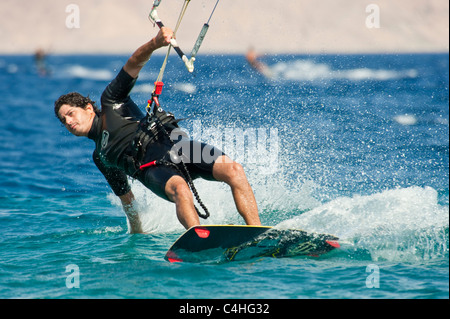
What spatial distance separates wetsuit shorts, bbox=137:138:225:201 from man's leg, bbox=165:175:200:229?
0.14 m

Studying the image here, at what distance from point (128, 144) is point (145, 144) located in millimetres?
206

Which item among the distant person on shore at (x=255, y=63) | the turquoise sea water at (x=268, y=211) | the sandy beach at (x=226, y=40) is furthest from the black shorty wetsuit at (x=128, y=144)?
the sandy beach at (x=226, y=40)

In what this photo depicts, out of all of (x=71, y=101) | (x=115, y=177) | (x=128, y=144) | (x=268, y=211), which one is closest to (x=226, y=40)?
(x=268, y=211)

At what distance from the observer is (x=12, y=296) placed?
5.07 m

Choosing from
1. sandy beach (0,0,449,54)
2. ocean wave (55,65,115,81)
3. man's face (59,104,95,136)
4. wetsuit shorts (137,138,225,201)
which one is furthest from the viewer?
sandy beach (0,0,449,54)

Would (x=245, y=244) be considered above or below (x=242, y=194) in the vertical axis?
below

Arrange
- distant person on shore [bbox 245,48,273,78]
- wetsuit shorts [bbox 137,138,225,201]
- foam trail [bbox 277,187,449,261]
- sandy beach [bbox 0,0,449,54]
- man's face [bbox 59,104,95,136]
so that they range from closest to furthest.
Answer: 1. foam trail [bbox 277,187,449,261]
2. wetsuit shorts [bbox 137,138,225,201]
3. man's face [bbox 59,104,95,136]
4. distant person on shore [bbox 245,48,273,78]
5. sandy beach [bbox 0,0,449,54]

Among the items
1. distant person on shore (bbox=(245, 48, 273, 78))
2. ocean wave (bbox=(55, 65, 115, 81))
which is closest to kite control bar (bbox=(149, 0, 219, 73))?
distant person on shore (bbox=(245, 48, 273, 78))

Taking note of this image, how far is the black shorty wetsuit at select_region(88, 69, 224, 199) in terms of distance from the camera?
5.86 m

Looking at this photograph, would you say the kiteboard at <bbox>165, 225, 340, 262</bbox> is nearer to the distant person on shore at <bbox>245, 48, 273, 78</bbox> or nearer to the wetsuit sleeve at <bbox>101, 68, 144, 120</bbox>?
the wetsuit sleeve at <bbox>101, 68, 144, 120</bbox>

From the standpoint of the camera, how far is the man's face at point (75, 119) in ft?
20.2

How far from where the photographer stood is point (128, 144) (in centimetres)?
607

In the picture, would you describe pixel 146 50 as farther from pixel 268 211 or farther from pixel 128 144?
pixel 268 211

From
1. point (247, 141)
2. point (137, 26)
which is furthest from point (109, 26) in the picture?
point (247, 141)
